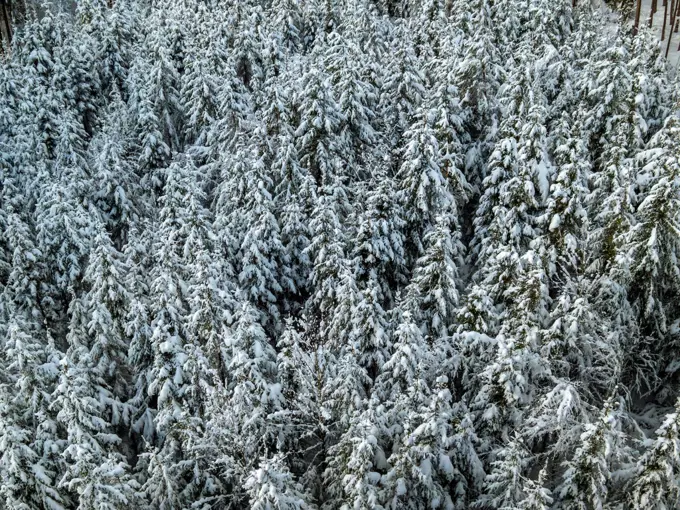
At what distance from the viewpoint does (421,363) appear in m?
17.3

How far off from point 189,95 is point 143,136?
193 inches

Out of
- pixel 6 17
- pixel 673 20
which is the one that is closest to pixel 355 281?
pixel 673 20

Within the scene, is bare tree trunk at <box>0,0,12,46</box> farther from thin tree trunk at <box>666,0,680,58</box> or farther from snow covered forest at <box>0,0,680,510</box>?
thin tree trunk at <box>666,0,680,58</box>

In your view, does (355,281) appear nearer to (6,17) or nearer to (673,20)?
(673,20)

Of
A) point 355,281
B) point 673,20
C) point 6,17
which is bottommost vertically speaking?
point 355,281

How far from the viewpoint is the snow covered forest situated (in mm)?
16547

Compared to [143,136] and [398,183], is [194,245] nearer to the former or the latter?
[398,183]

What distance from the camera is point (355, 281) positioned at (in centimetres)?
2247

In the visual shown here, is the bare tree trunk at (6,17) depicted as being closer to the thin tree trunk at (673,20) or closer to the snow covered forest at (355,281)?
the snow covered forest at (355,281)

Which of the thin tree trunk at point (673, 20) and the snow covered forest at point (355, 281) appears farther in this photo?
the thin tree trunk at point (673, 20)

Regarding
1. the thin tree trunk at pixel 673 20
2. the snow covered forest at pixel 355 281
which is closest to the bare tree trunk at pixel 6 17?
the snow covered forest at pixel 355 281

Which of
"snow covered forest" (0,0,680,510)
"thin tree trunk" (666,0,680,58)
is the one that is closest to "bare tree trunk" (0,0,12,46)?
"snow covered forest" (0,0,680,510)

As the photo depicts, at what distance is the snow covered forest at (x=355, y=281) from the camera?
16.5m

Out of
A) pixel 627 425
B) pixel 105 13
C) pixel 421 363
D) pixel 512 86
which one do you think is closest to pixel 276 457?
pixel 421 363
